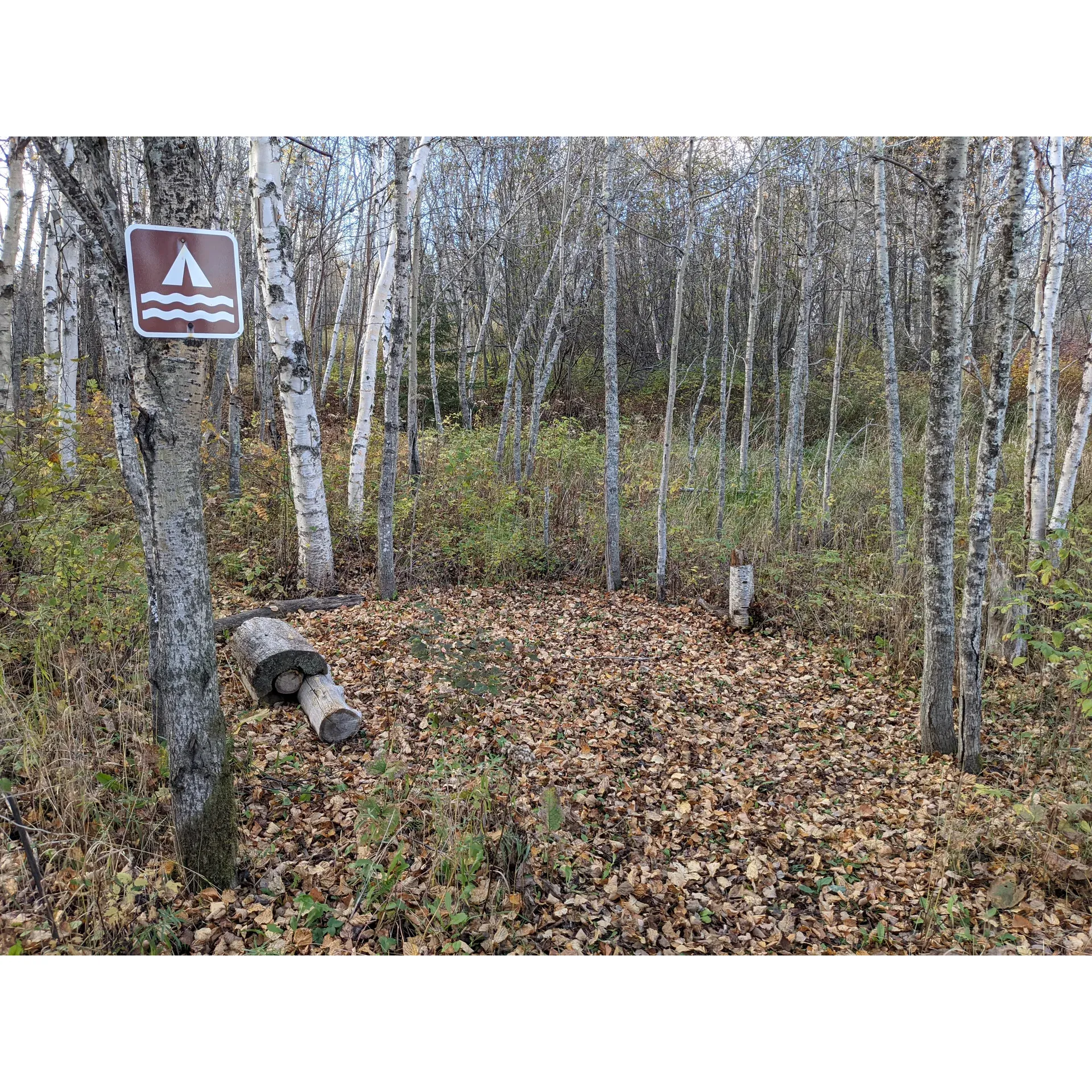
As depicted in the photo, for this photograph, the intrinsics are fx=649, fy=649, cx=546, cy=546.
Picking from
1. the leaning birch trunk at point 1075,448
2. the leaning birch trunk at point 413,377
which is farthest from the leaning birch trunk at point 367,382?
the leaning birch trunk at point 1075,448

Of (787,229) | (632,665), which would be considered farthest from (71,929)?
(787,229)

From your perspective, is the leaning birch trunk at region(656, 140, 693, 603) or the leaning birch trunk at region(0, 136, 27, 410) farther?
the leaning birch trunk at region(656, 140, 693, 603)

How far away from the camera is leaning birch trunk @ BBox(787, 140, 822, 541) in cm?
675

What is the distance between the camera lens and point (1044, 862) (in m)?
2.68

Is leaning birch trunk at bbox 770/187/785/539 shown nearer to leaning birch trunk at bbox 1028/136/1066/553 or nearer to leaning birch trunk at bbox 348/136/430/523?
leaning birch trunk at bbox 1028/136/1066/553

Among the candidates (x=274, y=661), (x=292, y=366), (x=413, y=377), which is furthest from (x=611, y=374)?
(x=274, y=661)

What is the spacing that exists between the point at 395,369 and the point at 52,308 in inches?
173

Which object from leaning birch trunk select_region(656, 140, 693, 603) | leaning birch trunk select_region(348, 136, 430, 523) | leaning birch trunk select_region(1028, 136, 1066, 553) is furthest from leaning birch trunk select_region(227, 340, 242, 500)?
leaning birch trunk select_region(1028, 136, 1066, 553)

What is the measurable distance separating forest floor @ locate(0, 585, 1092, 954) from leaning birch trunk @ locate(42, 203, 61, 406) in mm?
4360

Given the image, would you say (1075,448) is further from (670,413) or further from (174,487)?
(174,487)

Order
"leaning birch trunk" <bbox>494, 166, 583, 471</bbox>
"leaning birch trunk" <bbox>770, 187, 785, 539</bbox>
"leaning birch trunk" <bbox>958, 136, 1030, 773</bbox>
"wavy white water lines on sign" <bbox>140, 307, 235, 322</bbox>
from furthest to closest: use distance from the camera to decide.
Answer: "leaning birch trunk" <bbox>494, 166, 583, 471</bbox> → "leaning birch trunk" <bbox>770, 187, 785, 539</bbox> → "leaning birch trunk" <bbox>958, 136, 1030, 773</bbox> → "wavy white water lines on sign" <bbox>140, 307, 235, 322</bbox>

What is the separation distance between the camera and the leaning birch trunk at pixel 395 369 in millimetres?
4957

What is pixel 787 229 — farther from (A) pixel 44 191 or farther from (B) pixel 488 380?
(A) pixel 44 191

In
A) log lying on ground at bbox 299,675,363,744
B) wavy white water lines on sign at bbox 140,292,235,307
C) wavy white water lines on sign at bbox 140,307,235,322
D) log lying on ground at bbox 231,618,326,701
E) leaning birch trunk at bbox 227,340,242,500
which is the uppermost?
wavy white water lines on sign at bbox 140,292,235,307
